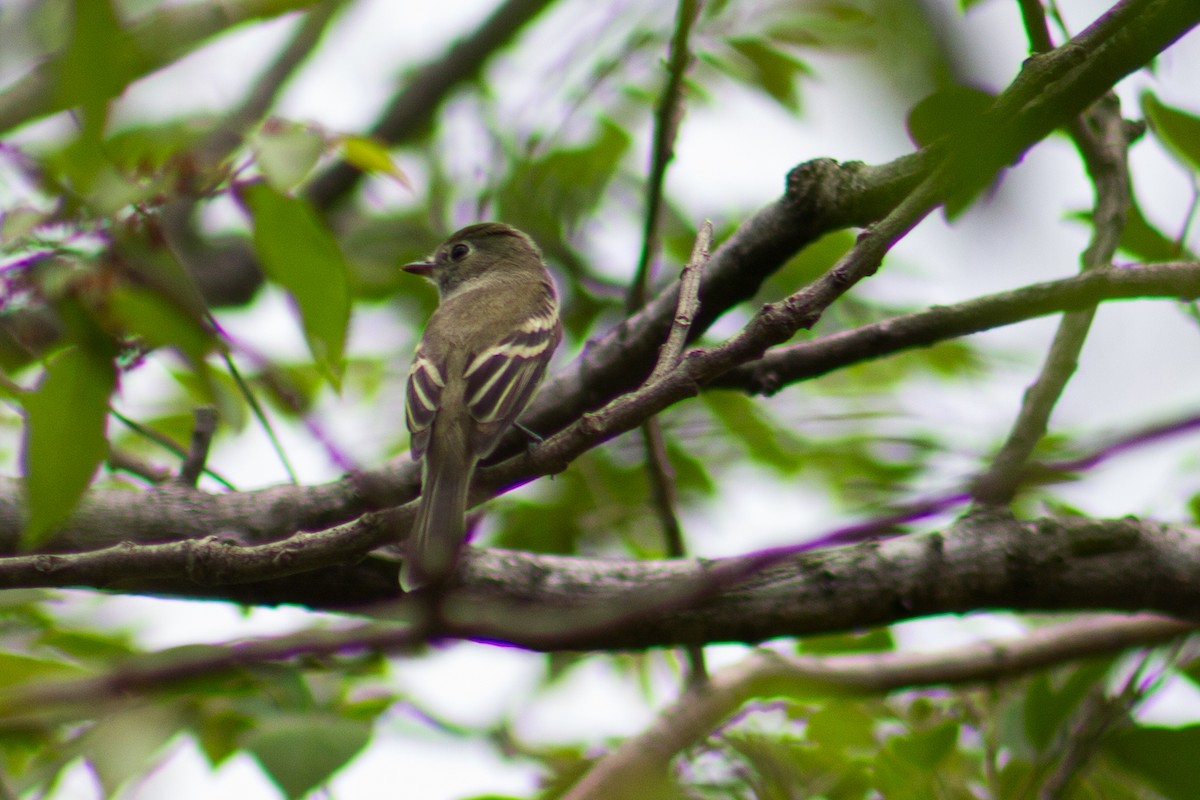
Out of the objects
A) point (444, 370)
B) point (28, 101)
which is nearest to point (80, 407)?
point (444, 370)

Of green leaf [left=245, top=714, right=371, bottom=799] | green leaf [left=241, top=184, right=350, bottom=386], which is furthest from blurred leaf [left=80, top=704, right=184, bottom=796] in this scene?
green leaf [left=241, top=184, right=350, bottom=386]

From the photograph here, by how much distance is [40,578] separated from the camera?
2.12 m

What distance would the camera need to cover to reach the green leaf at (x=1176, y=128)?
301cm

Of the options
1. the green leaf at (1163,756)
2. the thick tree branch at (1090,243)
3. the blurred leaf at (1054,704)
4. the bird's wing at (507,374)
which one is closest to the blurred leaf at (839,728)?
the blurred leaf at (1054,704)

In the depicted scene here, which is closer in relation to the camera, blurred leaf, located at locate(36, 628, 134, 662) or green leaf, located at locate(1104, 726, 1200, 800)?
green leaf, located at locate(1104, 726, 1200, 800)

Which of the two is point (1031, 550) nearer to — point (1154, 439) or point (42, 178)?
point (1154, 439)

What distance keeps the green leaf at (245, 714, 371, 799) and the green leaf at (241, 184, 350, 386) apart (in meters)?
0.83

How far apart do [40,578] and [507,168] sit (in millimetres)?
3402

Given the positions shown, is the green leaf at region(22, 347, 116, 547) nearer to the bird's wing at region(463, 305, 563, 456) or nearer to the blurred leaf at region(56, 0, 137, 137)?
the blurred leaf at region(56, 0, 137, 137)

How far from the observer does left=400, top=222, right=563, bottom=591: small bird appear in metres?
2.88

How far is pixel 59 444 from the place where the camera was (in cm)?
208

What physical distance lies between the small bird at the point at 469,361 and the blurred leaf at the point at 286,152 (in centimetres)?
84

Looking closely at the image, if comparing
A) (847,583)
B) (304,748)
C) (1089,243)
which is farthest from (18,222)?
(1089,243)

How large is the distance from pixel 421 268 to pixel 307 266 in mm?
2734
